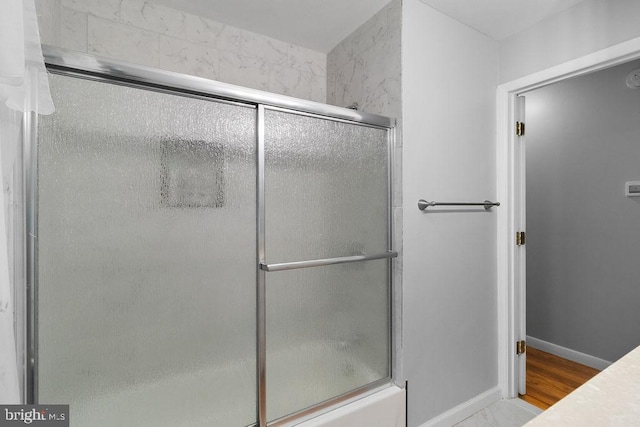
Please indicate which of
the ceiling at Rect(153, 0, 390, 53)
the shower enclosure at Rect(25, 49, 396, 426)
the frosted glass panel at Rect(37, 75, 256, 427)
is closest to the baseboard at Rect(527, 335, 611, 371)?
the shower enclosure at Rect(25, 49, 396, 426)

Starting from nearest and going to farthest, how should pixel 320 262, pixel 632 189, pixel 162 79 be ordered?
pixel 162 79, pixel 320 262, pixel 632 189

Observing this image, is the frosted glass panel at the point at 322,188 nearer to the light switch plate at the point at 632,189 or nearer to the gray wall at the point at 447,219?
the gray wall at the point at 447,219

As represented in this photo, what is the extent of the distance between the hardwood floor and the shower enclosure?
1.24 meters

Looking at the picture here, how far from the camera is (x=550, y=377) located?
215 cm

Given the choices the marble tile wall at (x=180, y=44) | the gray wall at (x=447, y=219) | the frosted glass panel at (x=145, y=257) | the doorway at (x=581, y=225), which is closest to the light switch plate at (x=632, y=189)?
the doorway at (x=581, y=225)

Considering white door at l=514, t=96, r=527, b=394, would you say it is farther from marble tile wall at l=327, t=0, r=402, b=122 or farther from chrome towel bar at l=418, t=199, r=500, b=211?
marble tile wall at l=327, t=0, r=402, b=122

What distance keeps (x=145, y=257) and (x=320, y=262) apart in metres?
0.68

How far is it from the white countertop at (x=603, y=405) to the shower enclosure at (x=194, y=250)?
96 cm

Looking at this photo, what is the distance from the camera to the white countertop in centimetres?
42

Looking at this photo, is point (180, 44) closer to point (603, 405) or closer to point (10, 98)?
point (10, 98)

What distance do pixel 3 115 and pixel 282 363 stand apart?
3.86 ft

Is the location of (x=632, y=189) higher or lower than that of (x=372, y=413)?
higher

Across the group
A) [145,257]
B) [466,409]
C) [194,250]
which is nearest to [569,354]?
[466,409]
